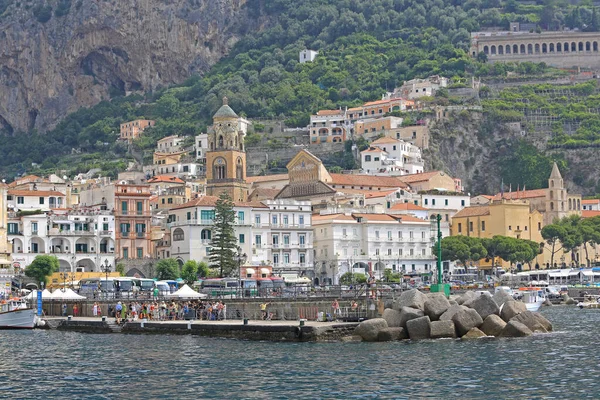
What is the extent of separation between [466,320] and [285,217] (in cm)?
5603

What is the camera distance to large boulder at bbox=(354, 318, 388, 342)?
5619cm

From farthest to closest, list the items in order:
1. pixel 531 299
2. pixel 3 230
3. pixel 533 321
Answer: pixel 3 230 < pixel 531 299 < pixel 533 321

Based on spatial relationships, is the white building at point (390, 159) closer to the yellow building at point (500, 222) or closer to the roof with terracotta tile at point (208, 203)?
the yellow building at point (500, 222)

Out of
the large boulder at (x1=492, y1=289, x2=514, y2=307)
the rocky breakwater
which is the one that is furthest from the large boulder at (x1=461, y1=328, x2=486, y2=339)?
the large boulder at (x1=492, y1=289, x2=514, y2=307)

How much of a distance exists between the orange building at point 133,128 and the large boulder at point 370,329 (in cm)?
13913

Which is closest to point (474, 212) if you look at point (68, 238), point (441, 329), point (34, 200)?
point (34, 200)

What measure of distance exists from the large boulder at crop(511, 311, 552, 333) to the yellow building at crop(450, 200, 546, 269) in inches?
2699

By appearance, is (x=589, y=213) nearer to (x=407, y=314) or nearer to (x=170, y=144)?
(x=170, y=144)

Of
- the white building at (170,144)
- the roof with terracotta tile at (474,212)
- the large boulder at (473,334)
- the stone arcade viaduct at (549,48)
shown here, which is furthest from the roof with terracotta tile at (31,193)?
the stone arcade viaduct at (549,48)

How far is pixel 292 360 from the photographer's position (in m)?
48.7

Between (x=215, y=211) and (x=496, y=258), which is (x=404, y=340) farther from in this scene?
(x=496, y=258)

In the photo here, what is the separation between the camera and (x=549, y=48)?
197 metres

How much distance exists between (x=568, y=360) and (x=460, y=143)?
397 ft

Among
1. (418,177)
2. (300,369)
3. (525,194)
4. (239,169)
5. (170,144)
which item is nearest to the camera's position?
(300,369)
